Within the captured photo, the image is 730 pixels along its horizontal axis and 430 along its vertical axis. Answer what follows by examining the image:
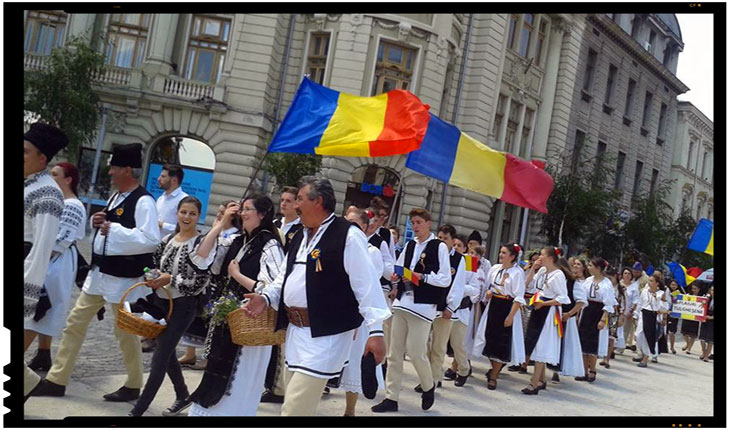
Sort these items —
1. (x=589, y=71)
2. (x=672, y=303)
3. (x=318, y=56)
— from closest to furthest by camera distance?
(x=672, y=303)
(x=318, y=56)
(x=589, y=71)

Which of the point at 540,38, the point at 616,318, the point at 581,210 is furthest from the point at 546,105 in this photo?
the point at 616,318

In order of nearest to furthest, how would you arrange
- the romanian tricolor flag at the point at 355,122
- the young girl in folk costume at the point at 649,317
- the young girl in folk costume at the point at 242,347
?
the young girl in folk costume at the point at 242,347
the romanian tricolor flag at the point at 355,122
the young girl in folk costume at the point at 649,317

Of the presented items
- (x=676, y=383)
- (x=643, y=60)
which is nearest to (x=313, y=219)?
(x=676, y=383)

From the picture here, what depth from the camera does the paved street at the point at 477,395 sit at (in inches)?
223

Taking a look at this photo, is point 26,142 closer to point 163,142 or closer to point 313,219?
point 313,219

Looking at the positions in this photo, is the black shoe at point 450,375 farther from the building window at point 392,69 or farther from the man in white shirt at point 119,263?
the building window at point 392,69

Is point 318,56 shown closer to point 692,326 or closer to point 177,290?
point 692,326

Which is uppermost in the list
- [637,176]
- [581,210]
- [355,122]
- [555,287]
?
[637,176]

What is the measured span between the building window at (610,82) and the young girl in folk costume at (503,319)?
73.4ft

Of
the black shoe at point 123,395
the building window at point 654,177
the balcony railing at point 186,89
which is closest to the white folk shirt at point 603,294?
the black shoe at point 123,395

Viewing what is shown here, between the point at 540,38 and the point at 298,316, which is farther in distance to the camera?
the point at 540,38

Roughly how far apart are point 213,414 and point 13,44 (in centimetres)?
277

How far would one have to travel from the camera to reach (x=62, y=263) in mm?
5879

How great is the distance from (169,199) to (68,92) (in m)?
10.7
